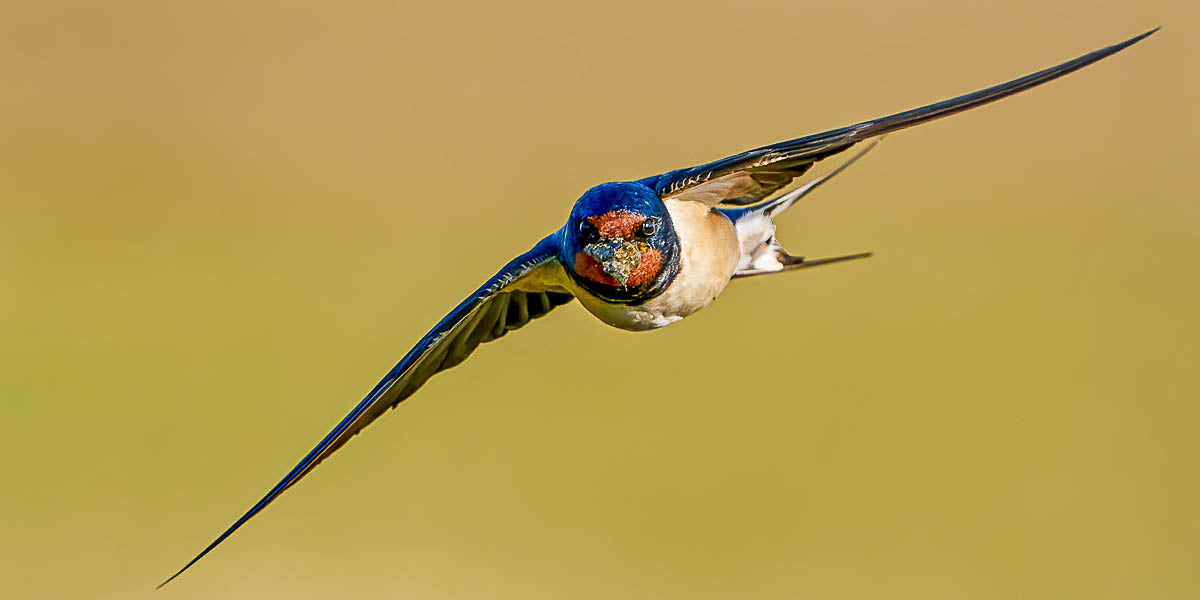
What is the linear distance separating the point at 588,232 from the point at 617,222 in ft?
0.23

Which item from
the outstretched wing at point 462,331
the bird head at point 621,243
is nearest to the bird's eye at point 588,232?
the bird head at point 621,243

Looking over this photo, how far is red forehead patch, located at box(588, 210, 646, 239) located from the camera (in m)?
2.52

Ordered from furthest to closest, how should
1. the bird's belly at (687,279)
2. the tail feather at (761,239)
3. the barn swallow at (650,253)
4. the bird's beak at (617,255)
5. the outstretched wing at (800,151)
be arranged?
1. the tail feather at (761,239)
2. the bird's belly at (687,279)
3. the bird's beak at (617,255)
4. the barn swallow at (650,253)
5. the outstretched wing at (800,151)

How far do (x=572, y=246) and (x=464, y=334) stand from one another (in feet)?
2.29

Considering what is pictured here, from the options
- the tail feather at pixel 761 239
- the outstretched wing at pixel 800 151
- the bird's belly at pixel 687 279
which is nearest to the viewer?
the outstretched wing at pixel 800 151

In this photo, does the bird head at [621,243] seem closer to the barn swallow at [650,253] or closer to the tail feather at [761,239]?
the barn swallow at [650,253]

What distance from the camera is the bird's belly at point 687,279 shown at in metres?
2.75

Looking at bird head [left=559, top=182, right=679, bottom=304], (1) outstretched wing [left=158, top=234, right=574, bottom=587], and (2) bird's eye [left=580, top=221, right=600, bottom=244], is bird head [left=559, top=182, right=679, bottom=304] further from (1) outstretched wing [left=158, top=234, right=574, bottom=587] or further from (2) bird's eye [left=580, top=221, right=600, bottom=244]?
(1) outstretched wing [left=158, top=234, right=574, bottom=587]

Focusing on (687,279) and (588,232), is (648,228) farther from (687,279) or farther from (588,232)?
(687,279)

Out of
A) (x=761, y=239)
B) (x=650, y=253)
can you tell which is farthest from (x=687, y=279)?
(x=761, y=239)

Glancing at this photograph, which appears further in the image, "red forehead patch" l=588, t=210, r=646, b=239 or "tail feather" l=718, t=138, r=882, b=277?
"tail feather" l=718, t=138, r=882, b=277

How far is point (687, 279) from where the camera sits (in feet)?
9.09

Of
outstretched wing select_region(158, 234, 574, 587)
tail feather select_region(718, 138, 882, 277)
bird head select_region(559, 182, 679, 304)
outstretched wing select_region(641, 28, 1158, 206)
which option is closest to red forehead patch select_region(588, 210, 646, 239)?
bird head select_region(559, 182, 679, 304)

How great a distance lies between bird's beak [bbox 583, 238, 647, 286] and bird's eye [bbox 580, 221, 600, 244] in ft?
0.04
